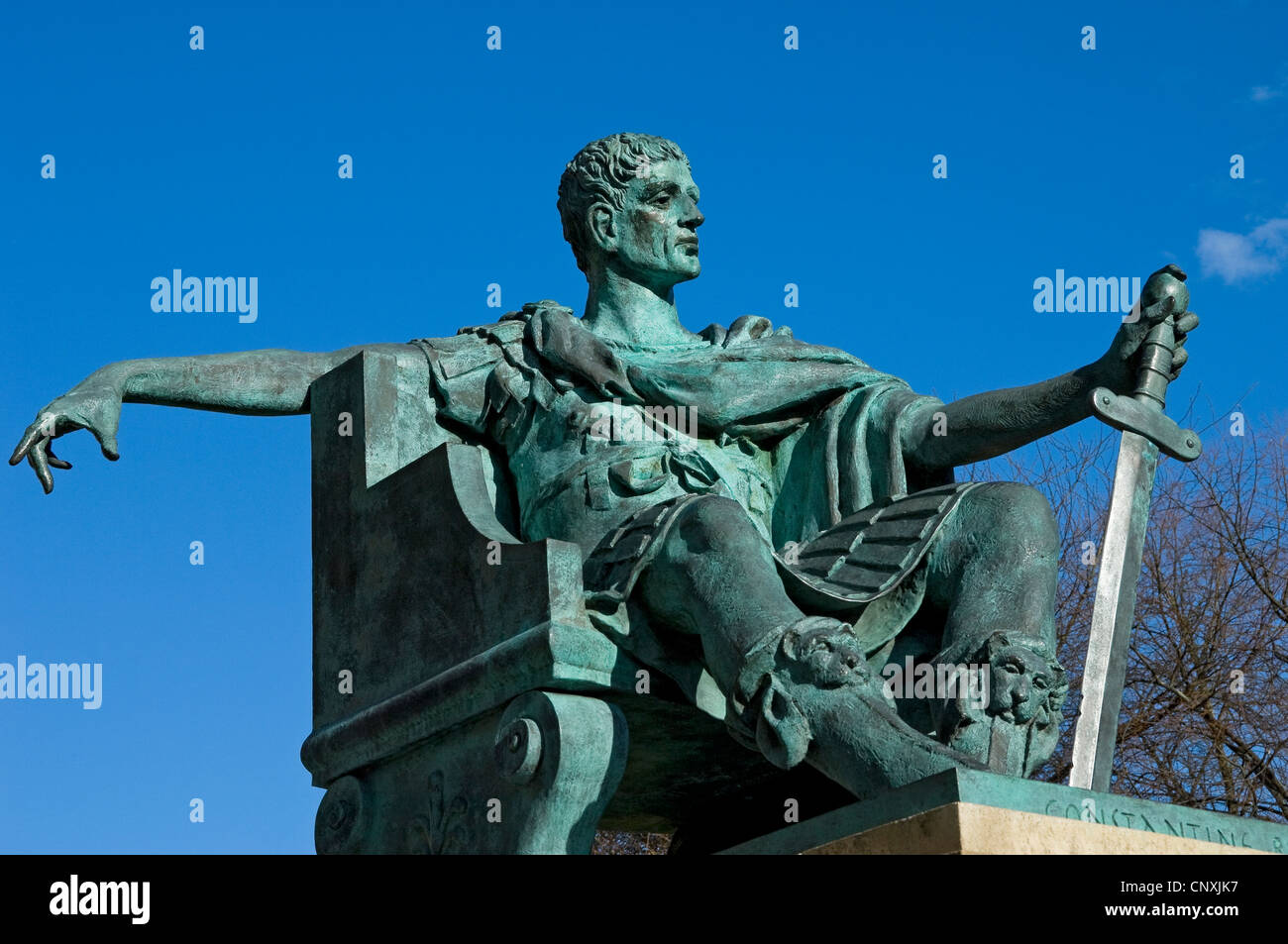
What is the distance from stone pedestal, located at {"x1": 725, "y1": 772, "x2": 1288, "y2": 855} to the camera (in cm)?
493

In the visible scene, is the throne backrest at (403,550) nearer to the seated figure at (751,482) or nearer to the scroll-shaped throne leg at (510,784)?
the seated figure at (751,482)

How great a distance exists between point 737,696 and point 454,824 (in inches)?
42.5

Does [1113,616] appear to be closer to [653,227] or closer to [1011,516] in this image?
[1011,516]

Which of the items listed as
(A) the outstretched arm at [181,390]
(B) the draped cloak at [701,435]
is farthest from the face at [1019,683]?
(A) the outstretched arm at [181,390]

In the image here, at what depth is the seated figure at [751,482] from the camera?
566 cm

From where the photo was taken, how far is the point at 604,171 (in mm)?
7277

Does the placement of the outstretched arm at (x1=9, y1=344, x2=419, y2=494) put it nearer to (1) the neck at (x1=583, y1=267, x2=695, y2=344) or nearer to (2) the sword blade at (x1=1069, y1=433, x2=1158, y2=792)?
(1) the neck at (x1=583, y1=267, x2=695, y2=344)

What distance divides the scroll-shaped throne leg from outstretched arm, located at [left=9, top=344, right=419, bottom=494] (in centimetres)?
127

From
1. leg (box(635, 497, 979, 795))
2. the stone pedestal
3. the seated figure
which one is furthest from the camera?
the seated figure

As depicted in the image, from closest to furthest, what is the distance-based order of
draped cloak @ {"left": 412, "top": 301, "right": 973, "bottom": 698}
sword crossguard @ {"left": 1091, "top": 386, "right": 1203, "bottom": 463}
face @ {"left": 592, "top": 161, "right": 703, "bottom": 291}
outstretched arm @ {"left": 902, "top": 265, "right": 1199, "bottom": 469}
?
sword crossguard @ {"left": 1091, "top": 386, "right": 1203, "bottom": 463} < outstretched arm @ {"left": 902, "top": 265, "right": 1199, "bottom": 469} < draped cloak @ {"left": 412, "top": 301, "right": 973, "bottom": 698} < face @ {"left": 592, "top": 161, "right": 703, "bottom": 291}

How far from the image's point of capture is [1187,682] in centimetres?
1396

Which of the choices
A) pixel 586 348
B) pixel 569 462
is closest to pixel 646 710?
pixel 569 462

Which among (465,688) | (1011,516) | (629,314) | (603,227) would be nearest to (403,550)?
(465,688)

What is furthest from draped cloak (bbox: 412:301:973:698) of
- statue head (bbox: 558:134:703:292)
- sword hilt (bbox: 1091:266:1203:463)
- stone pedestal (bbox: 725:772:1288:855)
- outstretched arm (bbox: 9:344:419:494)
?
stone pedestal (bbox: 725:772:1288:855)
